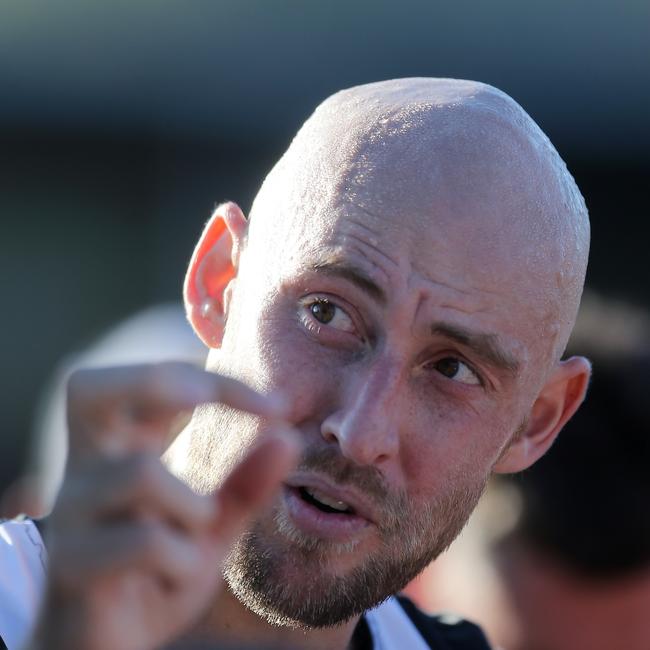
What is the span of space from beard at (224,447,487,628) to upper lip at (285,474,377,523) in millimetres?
14

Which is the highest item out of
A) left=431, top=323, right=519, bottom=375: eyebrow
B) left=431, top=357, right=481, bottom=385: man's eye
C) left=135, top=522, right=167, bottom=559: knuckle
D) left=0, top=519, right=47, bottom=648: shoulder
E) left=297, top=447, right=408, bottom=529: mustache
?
left=135, top=522, right=167, bottom=559: knuckle

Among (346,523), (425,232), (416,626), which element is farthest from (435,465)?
(416,626)

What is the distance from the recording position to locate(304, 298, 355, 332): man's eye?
2.43 m

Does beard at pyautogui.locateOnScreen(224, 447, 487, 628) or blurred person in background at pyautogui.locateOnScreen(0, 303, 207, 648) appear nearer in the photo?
beard at pyautogui.locateOnScreen(224, 447, 487, 628)

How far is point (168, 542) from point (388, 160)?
134cm

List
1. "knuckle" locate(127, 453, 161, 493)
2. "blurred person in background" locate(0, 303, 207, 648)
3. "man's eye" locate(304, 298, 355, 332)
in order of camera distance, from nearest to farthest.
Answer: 1. "knuckle" locate(127, 453, 161, 493)
2. "man's eye" locate(304, 298, 355, 332)
3. "blurred person in background" locate(0, 303, 207, 648)

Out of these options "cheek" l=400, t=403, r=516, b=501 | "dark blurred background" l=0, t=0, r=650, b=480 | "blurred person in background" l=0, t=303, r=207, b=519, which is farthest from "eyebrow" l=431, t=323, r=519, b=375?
"dark blurred background" l=0, t=0, r=650, b=480

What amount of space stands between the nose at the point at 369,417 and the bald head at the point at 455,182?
0.31m

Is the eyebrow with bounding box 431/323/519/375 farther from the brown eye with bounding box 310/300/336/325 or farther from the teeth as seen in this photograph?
the teeth

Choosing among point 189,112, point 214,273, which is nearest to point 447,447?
point 214,273

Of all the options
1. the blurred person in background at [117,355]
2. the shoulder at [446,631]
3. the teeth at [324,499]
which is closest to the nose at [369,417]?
Result: the teeth at [324,499]

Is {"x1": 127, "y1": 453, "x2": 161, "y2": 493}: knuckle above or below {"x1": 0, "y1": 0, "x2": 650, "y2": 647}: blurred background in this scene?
above

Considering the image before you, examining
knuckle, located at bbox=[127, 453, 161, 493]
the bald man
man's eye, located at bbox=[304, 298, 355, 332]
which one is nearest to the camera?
knuckle, located at bbox=[127, 453, 161, 493]

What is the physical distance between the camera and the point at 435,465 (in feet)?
8.04
